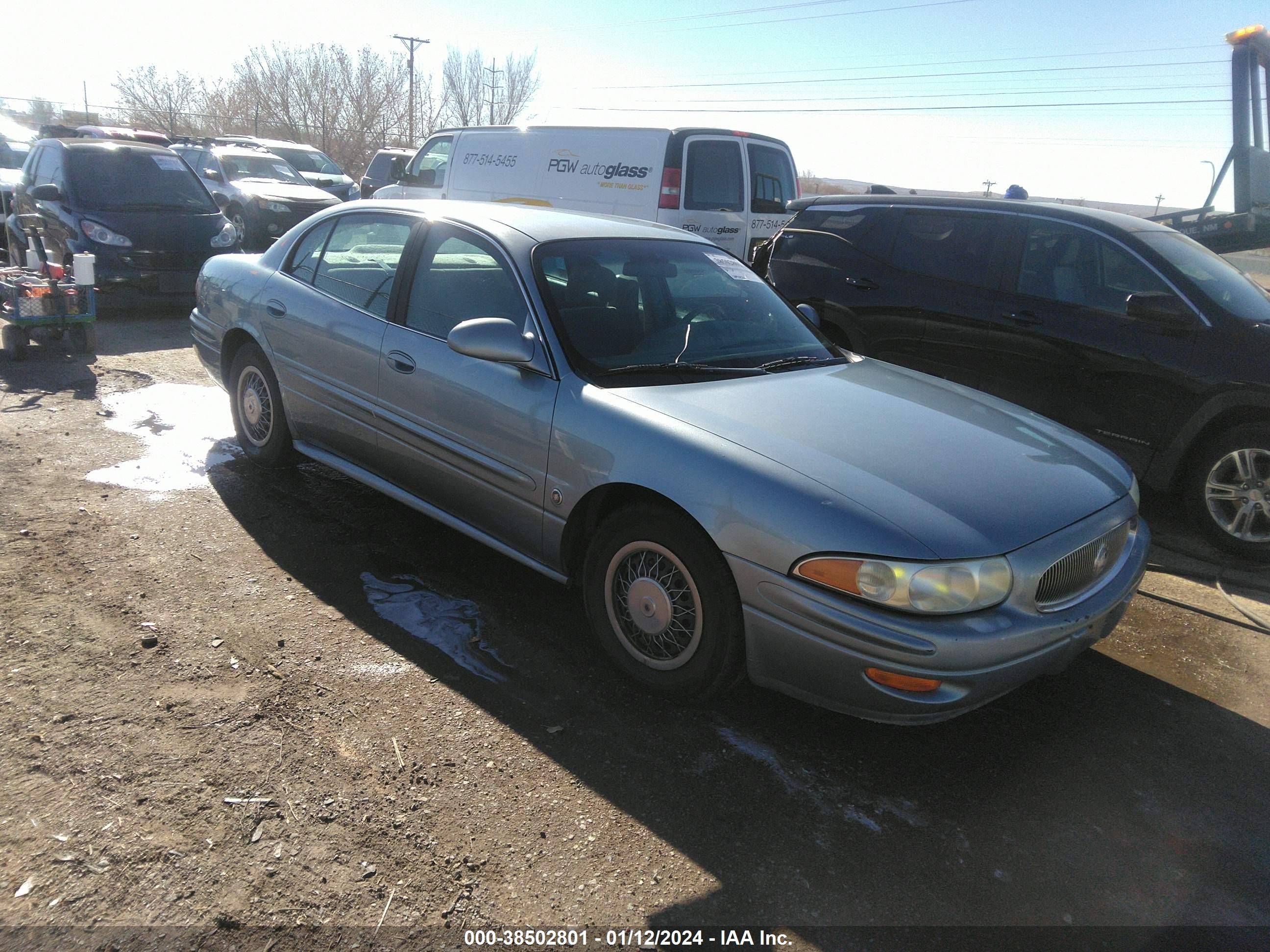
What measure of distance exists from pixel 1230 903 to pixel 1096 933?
459 millimetres

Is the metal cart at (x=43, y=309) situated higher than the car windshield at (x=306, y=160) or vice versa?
the car windshield at (x=306, y=160)

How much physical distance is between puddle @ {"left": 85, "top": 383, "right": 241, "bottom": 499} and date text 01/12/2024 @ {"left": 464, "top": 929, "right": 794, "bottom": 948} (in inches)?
139

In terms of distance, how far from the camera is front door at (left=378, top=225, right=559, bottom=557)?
11.6ft

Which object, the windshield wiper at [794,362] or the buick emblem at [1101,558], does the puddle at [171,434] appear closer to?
the windshield wiper at [794,362]

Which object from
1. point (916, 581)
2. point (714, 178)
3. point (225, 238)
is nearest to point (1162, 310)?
point (916, 581)

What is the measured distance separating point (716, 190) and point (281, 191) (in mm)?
9358

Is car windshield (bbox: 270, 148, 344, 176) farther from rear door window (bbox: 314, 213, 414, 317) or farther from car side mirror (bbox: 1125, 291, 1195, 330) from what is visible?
car side mirror (bbox: 1125, 291, 1195, 330)

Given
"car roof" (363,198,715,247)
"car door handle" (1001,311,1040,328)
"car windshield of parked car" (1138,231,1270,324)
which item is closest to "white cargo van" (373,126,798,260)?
"car door handle" (1001,311,1040,328)

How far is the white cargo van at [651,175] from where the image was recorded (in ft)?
32.3

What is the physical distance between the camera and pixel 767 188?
1062cm

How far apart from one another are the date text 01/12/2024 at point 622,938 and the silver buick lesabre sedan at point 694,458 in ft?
2.57

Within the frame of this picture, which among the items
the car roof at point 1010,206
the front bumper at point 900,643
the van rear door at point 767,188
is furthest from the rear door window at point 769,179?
the front bumper at point 900,643

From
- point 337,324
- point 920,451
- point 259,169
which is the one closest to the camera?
point 920,451

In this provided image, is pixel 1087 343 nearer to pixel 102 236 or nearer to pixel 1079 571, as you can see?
pixel 1079 571
